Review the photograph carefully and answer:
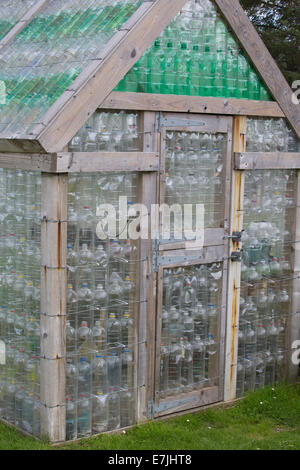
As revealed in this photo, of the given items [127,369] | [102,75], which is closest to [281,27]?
[102,75]

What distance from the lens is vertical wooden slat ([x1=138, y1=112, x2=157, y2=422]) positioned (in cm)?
573

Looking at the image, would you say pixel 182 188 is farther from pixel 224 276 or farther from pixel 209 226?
pixel 224 276

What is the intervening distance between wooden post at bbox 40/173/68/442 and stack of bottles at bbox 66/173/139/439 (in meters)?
0.13

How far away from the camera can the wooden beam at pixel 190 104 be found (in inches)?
215

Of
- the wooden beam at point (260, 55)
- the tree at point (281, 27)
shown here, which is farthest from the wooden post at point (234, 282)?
the tree at point (281, 27)

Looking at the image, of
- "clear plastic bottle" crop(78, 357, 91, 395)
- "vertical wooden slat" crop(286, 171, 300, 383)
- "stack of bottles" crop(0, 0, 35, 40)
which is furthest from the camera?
"vertical wooden slat" crop(286, 171, 300, 383)

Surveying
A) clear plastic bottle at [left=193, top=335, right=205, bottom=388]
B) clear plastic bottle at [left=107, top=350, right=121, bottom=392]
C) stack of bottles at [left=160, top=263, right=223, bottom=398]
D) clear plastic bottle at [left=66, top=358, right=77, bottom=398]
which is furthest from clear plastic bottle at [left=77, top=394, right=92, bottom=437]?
clear plastic bottle at [left=193, top=335, right=205, bottom=388]

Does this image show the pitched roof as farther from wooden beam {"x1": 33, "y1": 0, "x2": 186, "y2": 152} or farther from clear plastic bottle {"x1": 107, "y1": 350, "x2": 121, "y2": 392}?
clear plastic bottle {"x1": 107, "y1": 350, "x2": 121, "y2": 392}

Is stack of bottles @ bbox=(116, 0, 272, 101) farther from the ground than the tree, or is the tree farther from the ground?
the tree

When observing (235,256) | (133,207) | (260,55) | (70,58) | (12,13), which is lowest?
(235,256)

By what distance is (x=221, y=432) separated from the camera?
587cm

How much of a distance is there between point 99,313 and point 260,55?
2837 millimetres

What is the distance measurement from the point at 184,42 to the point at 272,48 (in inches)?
319

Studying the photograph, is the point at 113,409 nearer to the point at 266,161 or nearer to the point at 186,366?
the point at 186,366
